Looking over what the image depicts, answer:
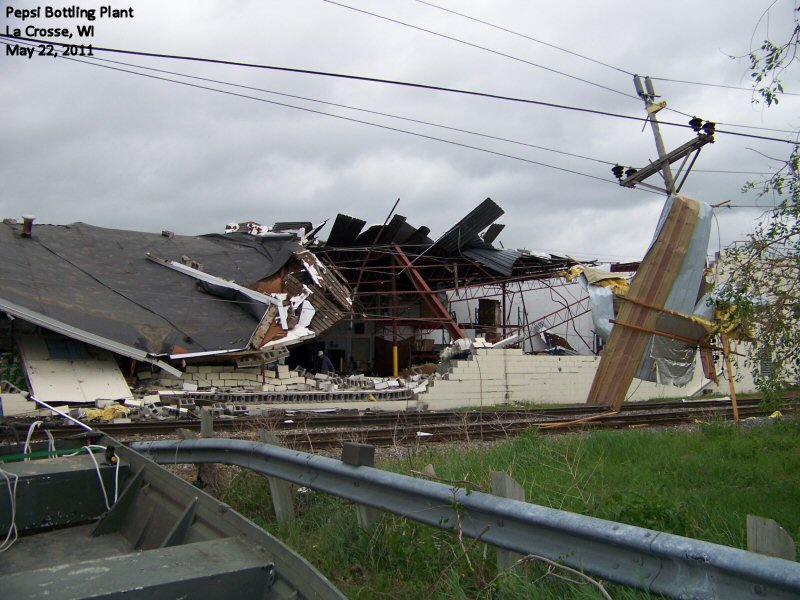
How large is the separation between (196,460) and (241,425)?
7.48 metres

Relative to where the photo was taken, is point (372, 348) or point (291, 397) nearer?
point (291, 397)

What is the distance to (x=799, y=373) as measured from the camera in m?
6.83

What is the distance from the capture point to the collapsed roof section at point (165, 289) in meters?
19.2

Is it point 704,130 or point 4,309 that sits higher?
point 704,130

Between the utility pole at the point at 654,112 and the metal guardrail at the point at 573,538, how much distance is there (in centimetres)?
1358

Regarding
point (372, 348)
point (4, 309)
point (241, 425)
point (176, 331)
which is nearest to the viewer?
point (241, 425)

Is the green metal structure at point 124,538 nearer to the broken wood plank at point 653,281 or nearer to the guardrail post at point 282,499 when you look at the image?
the guardrail post at point 282,499

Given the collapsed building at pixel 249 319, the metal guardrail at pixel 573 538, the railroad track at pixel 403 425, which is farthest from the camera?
the collapsed building at pixel 249 319

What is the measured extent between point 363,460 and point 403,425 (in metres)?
10.9

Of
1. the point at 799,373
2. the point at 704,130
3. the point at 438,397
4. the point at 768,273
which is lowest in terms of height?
the point at 438,397

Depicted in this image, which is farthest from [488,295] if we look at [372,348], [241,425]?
[241,425]

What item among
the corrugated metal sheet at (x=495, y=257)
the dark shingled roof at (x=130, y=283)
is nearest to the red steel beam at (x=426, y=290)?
the corrugated metal sheet at (x=495, y=257)

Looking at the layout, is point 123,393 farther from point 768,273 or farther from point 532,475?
point 768,273

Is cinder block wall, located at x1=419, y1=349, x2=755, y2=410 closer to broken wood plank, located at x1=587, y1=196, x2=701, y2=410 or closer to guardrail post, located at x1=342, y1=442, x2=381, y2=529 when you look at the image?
broken wood plank, located at x1=587, y1=196, x2=701, y2=410
